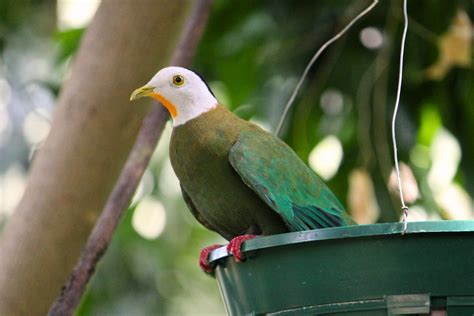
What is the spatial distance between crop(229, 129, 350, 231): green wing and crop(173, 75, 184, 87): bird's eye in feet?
0.72

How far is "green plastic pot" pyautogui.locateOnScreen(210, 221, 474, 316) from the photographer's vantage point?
76.1 inches

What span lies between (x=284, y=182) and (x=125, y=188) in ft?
3.08

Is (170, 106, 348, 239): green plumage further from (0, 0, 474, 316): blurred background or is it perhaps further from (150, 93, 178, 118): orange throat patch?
(0, 0, 474, 316): blurred background

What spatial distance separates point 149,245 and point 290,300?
4.59 m

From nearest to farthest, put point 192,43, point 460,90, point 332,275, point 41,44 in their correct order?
point 332,275, point 192,43, point 460,90, point 41,44

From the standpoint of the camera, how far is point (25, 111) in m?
5.51

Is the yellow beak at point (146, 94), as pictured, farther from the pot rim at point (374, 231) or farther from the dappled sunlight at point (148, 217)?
the dappled sunlight at point (148, 217)

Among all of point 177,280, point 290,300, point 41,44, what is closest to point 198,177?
point 290,300

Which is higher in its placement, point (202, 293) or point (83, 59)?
point (202, 293)

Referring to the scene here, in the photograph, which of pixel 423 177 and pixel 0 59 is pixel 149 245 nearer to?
pixel 0 59

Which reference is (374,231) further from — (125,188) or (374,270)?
(125,188)

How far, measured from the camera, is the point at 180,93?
113 inches

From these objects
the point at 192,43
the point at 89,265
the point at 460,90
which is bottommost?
the point at 89,265

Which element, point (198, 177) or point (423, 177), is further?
point (423, 177)
